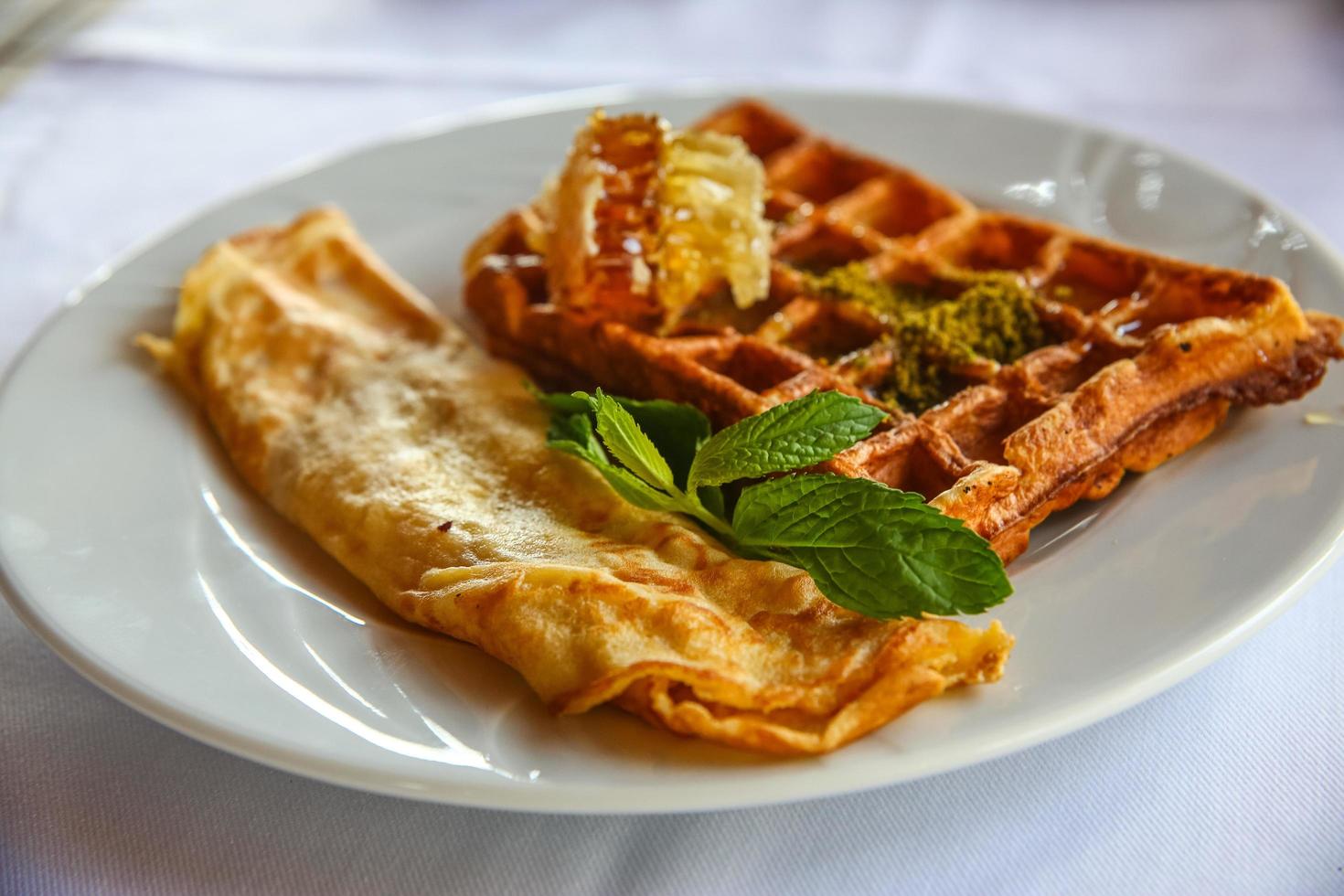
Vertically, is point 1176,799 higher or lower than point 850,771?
lower

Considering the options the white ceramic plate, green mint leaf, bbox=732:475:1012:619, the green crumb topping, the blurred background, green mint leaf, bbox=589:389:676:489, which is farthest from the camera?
the blurred background

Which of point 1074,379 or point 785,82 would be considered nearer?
Result: point 1074,379

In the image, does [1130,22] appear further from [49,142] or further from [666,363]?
[49,142]

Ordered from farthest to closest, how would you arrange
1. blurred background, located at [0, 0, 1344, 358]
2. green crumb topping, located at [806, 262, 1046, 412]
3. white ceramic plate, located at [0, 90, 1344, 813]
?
blurred background, located at [0, 0, 1344, 358], green crumb topping, located at [806, 262, 1046, 412], white ceramic plate, located at [0, 90, 1344, 813]

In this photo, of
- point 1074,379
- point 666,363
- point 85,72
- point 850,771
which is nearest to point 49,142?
point 85,72

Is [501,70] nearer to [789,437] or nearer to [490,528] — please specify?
[490,528]

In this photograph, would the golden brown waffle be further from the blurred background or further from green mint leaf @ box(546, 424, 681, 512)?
the blurred background

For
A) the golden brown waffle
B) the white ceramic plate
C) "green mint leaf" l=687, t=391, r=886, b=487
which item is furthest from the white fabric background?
"green mint leaf" l=687, t=391, r=886, b=487
